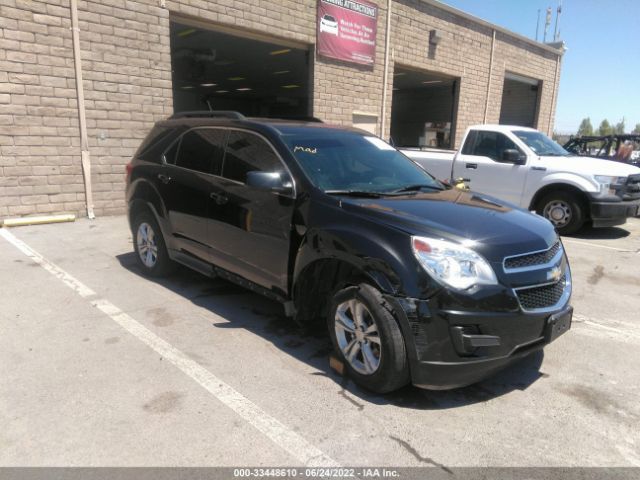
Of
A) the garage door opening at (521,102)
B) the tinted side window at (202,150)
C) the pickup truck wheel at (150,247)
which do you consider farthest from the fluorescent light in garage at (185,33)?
the garage door opening at (521,102)

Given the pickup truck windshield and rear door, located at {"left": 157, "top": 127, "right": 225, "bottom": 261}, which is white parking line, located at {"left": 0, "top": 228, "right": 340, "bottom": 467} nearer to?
rear door, located at {"left": 157, "top": 127, "right": 225, "bottom": 261}

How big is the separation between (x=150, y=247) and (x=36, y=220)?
412 centimetres

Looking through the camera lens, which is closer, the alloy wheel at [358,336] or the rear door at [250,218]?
the alloy wheel at [358,336]

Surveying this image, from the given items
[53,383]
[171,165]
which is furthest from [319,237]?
[171,165]

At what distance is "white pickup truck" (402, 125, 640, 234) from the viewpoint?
26.8 ft

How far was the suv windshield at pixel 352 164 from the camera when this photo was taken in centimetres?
388

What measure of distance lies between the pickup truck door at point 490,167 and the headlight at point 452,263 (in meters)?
6.57

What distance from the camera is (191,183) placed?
189 inches

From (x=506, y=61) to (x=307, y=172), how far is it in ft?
58.1

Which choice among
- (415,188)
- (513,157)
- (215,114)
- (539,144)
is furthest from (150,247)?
(539,144)

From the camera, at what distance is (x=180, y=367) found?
357 cm

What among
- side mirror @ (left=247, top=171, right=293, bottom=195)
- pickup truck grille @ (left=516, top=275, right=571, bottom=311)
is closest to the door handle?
side mirror @ (left=247, top=171, right=293, bottom=195)

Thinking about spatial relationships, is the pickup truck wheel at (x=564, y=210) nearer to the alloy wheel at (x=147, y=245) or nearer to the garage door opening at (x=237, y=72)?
the garage door opening at (x=237, y=72)

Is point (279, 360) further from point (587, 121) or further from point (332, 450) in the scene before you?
point (587, 121)
